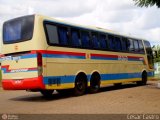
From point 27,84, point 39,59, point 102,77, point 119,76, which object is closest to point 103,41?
point 102,77

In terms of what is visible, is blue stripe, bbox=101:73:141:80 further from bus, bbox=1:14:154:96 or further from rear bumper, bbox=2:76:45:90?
rear bumper, bbox=2:76:45:90

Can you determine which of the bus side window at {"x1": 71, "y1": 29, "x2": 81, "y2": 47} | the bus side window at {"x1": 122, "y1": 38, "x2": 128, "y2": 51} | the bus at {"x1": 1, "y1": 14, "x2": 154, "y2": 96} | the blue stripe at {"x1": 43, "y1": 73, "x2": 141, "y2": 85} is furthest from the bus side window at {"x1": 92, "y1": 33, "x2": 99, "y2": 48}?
the bus side window at {"x1": 122, "y1": 38, "x2": 128, "y2": 51}

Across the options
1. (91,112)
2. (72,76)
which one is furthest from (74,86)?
(91,112)

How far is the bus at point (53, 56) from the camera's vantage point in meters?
14.2

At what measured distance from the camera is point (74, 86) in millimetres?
16062

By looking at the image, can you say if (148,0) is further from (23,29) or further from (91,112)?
(91,112)

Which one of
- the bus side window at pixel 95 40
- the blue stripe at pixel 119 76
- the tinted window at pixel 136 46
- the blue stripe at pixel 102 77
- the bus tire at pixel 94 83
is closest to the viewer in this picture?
the blue stripe at pixel 102 77

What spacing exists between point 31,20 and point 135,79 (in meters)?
10.5

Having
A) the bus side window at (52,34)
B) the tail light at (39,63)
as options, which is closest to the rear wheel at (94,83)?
the bus side window at (52,34)

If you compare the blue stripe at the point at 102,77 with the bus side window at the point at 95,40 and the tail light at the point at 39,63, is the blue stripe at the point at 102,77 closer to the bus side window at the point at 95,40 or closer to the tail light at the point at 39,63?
the tail light at the point at 39,63

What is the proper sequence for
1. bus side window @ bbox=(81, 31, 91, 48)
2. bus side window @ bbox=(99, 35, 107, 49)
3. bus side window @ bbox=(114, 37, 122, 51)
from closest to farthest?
1. bus side window @ bbox=(81, 31, 91, 48)
2. bus side window @ bbox=(99, 35, 107, 49)
3. bus side window @ bbox=(114, 37, 122, 51)

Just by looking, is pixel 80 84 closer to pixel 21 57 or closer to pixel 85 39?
pixel 85 39

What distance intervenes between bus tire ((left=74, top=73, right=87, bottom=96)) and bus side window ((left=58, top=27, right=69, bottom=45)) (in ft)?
6.15

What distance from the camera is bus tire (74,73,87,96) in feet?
53.5
